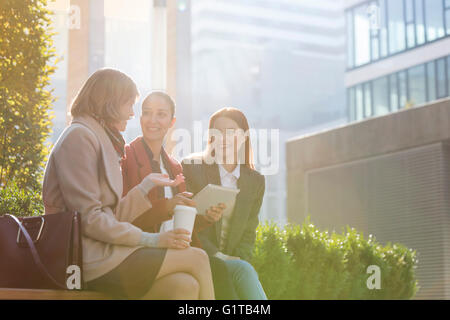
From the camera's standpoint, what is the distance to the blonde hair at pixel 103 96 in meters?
3.71

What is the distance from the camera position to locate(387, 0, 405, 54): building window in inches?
1243

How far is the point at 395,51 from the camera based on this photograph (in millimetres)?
32188

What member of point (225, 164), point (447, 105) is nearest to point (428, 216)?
point (447, 105)

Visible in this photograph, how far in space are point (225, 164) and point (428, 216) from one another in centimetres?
1653

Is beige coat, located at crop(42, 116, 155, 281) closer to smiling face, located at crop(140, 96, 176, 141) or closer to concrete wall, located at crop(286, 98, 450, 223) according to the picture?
smiling face, located at crop(140, 96, 176, 141)

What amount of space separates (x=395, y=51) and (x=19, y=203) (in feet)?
88.8

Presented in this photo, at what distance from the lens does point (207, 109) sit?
246 ft

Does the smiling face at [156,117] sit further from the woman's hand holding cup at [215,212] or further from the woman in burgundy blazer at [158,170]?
the woman's hand holding cup at [215,212]

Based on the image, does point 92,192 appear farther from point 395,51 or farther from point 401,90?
point 401,90

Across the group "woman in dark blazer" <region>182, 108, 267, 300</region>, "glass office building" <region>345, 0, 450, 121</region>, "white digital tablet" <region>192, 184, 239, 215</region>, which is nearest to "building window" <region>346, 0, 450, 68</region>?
"glass office building" <region>345, 0, 450, 121</region>

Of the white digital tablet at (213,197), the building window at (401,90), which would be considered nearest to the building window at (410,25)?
the building window at (401,90)

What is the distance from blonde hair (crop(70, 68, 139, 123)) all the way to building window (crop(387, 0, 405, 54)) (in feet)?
96.4

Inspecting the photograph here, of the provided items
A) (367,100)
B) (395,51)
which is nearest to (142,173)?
(395,51)

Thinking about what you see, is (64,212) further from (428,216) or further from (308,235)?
(428,216)
